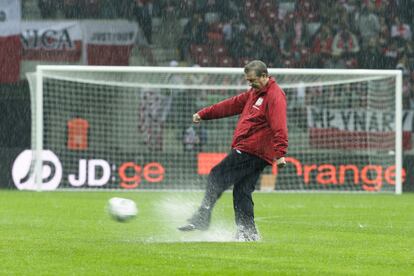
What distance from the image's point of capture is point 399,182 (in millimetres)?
23688

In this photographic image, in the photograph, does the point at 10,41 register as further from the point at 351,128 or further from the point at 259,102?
the point at 259,102

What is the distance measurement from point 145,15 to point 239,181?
64.1ft

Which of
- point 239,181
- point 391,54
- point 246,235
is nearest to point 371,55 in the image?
point 391,54

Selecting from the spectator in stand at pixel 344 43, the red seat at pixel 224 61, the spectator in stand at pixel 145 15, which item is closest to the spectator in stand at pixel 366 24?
the spectator in stand at pixel 344 43

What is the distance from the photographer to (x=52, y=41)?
2922 cm

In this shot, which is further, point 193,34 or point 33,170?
point 193,34

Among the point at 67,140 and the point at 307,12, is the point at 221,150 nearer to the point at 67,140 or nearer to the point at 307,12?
the point at 67,140

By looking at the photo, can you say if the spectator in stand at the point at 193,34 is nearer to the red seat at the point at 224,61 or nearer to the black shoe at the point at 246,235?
the red seat at the point at 224,61

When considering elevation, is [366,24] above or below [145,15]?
below

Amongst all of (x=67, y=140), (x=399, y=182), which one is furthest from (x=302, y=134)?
(x=67, y=140)

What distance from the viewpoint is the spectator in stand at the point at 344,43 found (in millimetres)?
30172

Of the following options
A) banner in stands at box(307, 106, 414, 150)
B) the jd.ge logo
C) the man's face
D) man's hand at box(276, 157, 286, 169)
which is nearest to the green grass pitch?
man's hand at box(276, 157, 286, 169)

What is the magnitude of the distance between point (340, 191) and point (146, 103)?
4791mm

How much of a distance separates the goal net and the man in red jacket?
38.5 ft
